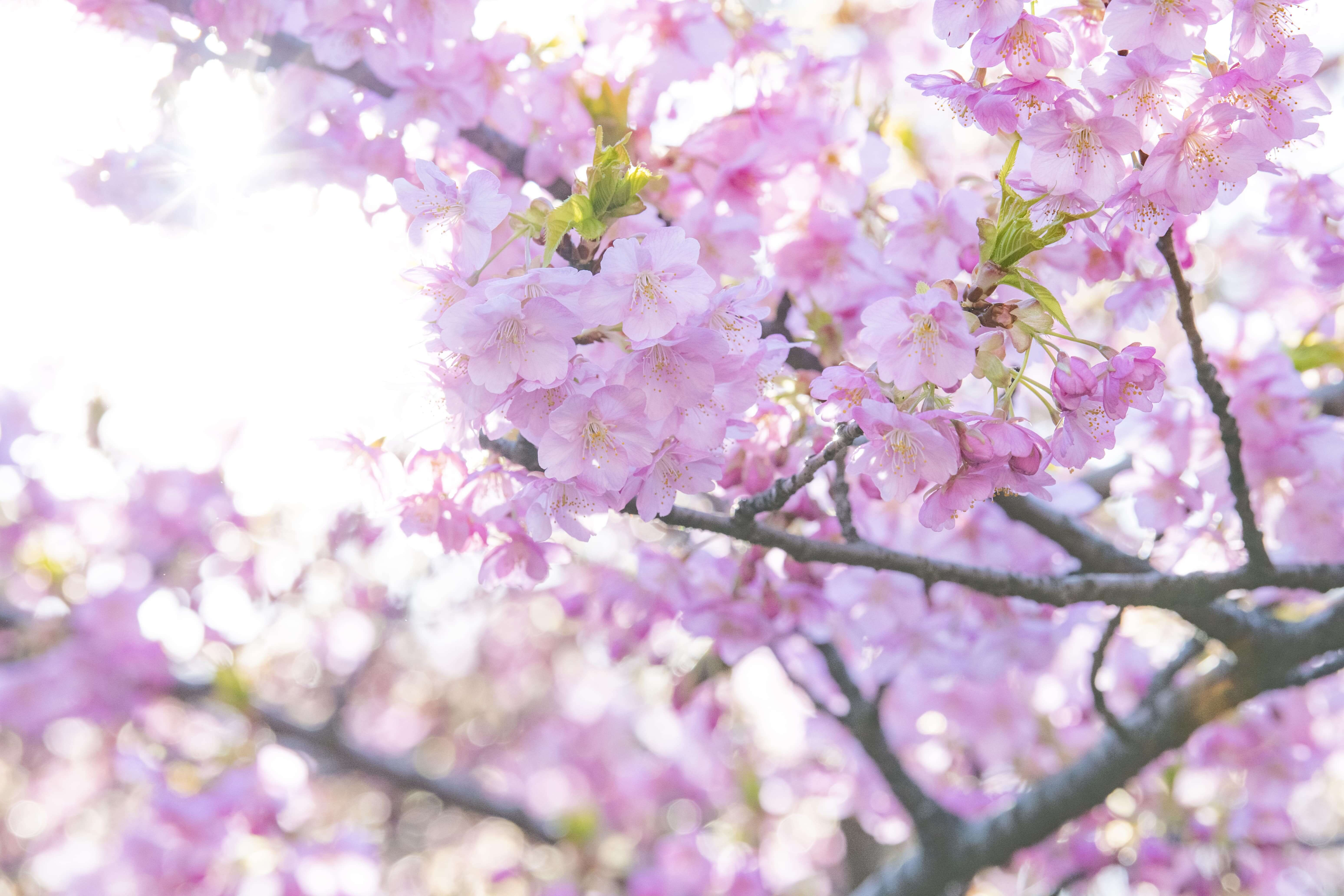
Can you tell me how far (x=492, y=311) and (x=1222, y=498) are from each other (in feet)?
6.10

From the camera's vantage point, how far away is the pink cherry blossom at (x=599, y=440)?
119cm

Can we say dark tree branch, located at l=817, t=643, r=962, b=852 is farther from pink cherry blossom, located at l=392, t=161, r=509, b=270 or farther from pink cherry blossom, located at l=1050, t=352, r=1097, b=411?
pink cherry blossom, located at l=392, t=161, r=509, b=270

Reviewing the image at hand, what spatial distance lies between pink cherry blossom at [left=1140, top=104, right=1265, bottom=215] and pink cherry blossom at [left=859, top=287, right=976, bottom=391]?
1.17 feet

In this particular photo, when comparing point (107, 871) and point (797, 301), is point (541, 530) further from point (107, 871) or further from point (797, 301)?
point (107, 871)

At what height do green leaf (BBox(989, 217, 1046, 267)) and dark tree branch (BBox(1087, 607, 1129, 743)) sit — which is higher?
green leaf (BBox(989, 217, 1046, 267))

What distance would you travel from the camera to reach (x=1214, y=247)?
575 centimetres

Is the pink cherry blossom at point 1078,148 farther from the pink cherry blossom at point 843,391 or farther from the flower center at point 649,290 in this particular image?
the flower center at point 649,290

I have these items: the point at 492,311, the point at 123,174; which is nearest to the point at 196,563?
the point at 123,174

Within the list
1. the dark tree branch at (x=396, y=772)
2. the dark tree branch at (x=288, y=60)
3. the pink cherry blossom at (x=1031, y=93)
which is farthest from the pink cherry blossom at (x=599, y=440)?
the dark tree branch at (x=396, y=772)

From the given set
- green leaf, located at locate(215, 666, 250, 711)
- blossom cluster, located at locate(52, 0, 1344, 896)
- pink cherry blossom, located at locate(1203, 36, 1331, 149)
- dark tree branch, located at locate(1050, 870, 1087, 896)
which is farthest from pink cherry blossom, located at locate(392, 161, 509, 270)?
green leaf, located at locate(215, 666, 250, 711)

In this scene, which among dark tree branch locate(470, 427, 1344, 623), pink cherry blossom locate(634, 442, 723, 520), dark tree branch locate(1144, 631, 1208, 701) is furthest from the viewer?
dark tree branch locate(1144, 631, 1208, 701)

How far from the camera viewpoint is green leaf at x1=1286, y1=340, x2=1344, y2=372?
86.9 inches

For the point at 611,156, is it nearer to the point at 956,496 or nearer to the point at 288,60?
the point at 956,496

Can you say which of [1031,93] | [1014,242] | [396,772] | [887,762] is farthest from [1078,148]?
[396,772]
